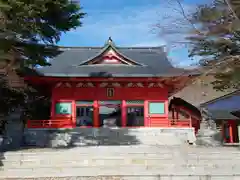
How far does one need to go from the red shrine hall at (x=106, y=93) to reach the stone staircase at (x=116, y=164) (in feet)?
24.3

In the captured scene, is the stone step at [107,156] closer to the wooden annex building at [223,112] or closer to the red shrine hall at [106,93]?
the red shrine hall at [106,93]

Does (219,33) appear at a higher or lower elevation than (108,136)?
higher

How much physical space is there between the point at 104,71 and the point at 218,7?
11455 mm

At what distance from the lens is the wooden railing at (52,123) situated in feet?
54.9

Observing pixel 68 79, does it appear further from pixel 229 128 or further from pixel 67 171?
pixel 229 128

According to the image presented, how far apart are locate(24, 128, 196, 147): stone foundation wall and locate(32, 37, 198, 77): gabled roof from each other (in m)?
3.01

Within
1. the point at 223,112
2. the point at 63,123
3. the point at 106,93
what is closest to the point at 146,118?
the point at 106,93

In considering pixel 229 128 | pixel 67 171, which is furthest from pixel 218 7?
pixel 229 128

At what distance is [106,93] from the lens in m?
17.8

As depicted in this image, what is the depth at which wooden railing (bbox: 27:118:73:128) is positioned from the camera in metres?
16.7

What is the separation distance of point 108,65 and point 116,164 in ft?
33.2

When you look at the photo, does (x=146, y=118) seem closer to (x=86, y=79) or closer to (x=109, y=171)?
(x=86, y=79)

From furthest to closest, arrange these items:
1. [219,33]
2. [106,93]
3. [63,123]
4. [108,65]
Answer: [108,65], [106,93], [63,123], [219,33]

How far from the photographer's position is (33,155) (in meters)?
9.55
